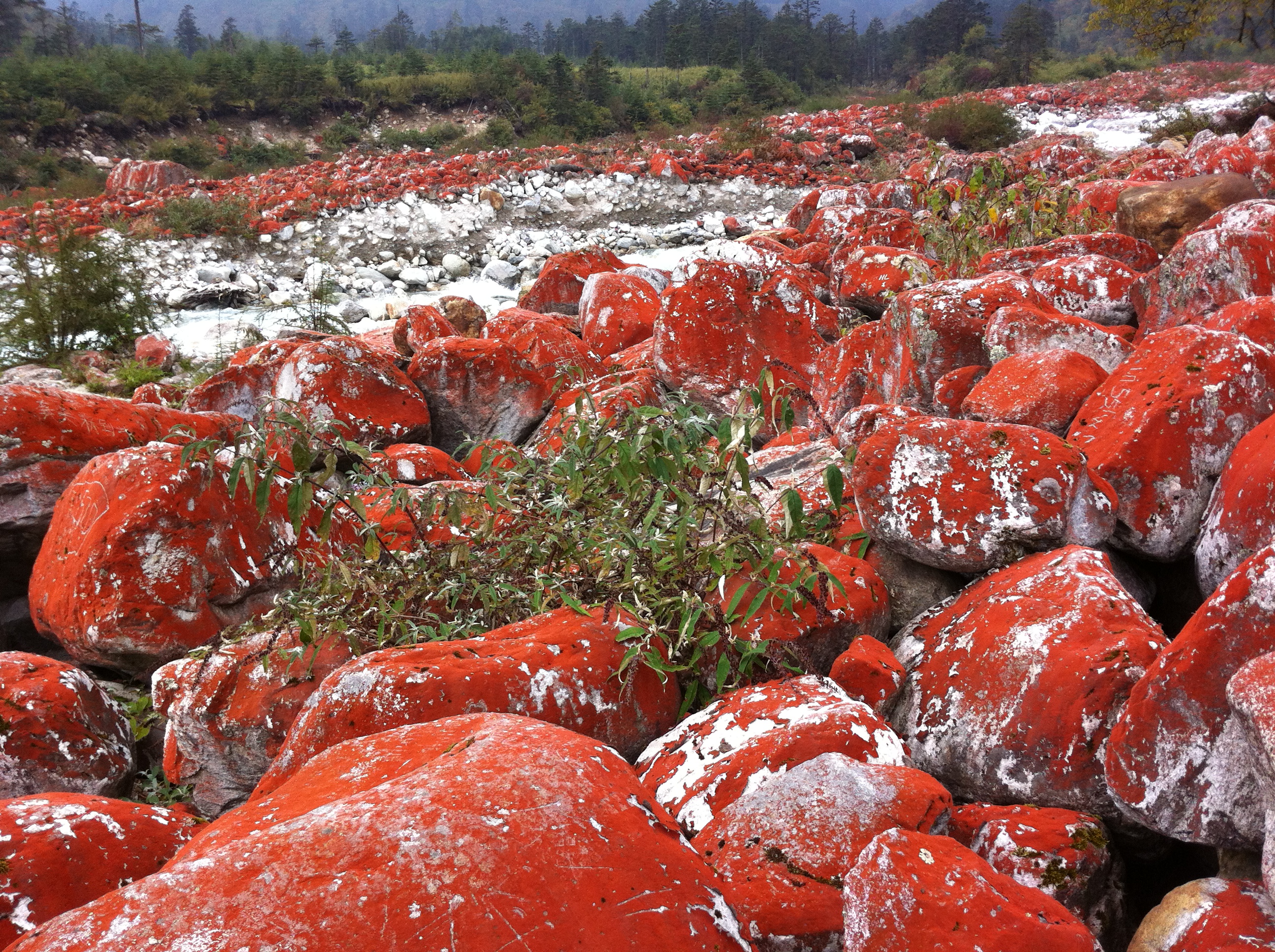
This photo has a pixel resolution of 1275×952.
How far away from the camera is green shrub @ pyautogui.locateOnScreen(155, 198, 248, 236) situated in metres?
12.2

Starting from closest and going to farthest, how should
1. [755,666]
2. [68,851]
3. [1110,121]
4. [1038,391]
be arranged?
[68,851], [755,666], [1038,391], [1110,121]

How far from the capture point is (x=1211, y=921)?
1397 mm

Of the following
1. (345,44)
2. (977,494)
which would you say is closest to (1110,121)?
(977,494)

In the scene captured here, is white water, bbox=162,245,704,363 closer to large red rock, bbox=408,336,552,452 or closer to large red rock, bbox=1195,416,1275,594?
large red rock, bbox=408,336,552,452

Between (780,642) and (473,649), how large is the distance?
0.82 meters

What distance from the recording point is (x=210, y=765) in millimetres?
2559

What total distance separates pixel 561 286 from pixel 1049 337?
457 centimetres

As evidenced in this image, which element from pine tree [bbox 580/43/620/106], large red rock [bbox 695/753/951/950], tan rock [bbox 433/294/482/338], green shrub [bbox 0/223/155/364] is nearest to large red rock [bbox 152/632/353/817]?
large red rock [bbox 695/753/951/950]

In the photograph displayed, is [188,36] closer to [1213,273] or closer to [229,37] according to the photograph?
[229,37]

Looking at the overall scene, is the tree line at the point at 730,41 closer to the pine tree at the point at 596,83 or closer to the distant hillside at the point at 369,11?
the pine tree at the point at 596,83

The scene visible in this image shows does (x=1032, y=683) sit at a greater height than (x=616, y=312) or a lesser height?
lesser

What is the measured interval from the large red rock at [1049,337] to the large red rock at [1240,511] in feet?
3.39

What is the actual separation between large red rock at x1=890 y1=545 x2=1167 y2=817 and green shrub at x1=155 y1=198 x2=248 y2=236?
1241 cm

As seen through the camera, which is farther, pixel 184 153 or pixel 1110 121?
pixel 184 153
